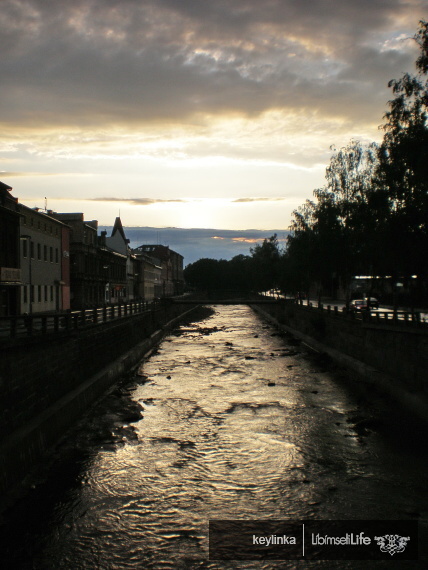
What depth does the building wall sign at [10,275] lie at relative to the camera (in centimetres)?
4164

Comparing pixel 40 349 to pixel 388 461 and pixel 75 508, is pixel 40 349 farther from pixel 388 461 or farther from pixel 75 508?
pixel 388 461

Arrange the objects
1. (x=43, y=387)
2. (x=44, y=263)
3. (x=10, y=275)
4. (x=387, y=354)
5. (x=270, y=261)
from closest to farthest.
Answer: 1. (x=43, y=387)
2. (x=387, y=354)
3. (x=10, y=275)
4. (x=44, y=263)
5. (x=270, y=261)

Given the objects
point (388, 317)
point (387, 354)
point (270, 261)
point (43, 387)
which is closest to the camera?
point (43, 387)

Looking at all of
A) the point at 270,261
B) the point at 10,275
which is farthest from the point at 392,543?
the point at 270,261

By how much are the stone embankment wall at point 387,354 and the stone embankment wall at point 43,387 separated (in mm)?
12583

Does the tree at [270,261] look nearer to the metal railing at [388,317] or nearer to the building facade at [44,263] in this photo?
the building facade at [44,263]

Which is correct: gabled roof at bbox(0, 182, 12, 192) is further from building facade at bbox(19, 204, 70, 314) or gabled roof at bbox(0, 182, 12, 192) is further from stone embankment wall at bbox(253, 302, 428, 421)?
stone embankment wall at bbox(253, 302, 428, 421)

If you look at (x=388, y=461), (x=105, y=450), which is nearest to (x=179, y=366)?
(x=105, y=450)

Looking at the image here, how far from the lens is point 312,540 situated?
11.2 m

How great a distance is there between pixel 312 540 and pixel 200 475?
429cm

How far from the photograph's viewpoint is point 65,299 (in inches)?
2499

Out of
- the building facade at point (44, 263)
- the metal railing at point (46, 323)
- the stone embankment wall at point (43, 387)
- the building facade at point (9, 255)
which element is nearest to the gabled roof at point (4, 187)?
the building facade at point (9, 255)

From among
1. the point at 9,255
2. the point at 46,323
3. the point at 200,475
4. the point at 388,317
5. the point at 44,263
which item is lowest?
the point at 200,475

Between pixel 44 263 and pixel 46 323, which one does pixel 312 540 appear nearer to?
pixel 46 323
